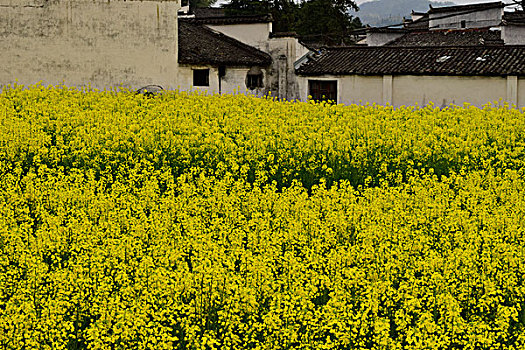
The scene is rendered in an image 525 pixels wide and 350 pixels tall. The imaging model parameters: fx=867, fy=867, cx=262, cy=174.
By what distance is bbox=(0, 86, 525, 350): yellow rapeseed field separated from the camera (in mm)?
5156

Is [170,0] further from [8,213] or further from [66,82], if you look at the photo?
[8,213]

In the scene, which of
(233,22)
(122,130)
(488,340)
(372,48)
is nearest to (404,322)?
(488,340)

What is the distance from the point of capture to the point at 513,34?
1266 inches

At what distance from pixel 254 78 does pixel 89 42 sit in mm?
7264

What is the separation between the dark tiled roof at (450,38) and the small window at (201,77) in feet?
37.4

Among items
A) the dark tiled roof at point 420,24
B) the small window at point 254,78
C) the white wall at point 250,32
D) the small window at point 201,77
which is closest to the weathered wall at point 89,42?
the small window at point 201,77

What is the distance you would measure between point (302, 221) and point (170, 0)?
16211mm

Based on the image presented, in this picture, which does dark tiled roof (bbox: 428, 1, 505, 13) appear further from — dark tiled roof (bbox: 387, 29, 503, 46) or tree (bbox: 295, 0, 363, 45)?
dark tiled roof (bbox: 387, 29, 503, 46)

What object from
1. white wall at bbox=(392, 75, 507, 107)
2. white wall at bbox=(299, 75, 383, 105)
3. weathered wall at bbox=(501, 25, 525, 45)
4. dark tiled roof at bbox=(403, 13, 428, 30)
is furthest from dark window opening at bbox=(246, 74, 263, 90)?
dark tiled roof at bbox=(403, 13, 428, 30)

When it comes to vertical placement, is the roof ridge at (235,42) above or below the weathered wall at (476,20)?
below

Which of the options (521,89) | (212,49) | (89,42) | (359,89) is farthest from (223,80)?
(521,89)

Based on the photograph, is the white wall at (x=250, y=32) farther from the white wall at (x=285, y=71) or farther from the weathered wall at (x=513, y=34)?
the weathered wall at (x=513, y=34)

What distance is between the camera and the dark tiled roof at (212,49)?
2603cm

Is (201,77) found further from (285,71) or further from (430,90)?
(430,90)
